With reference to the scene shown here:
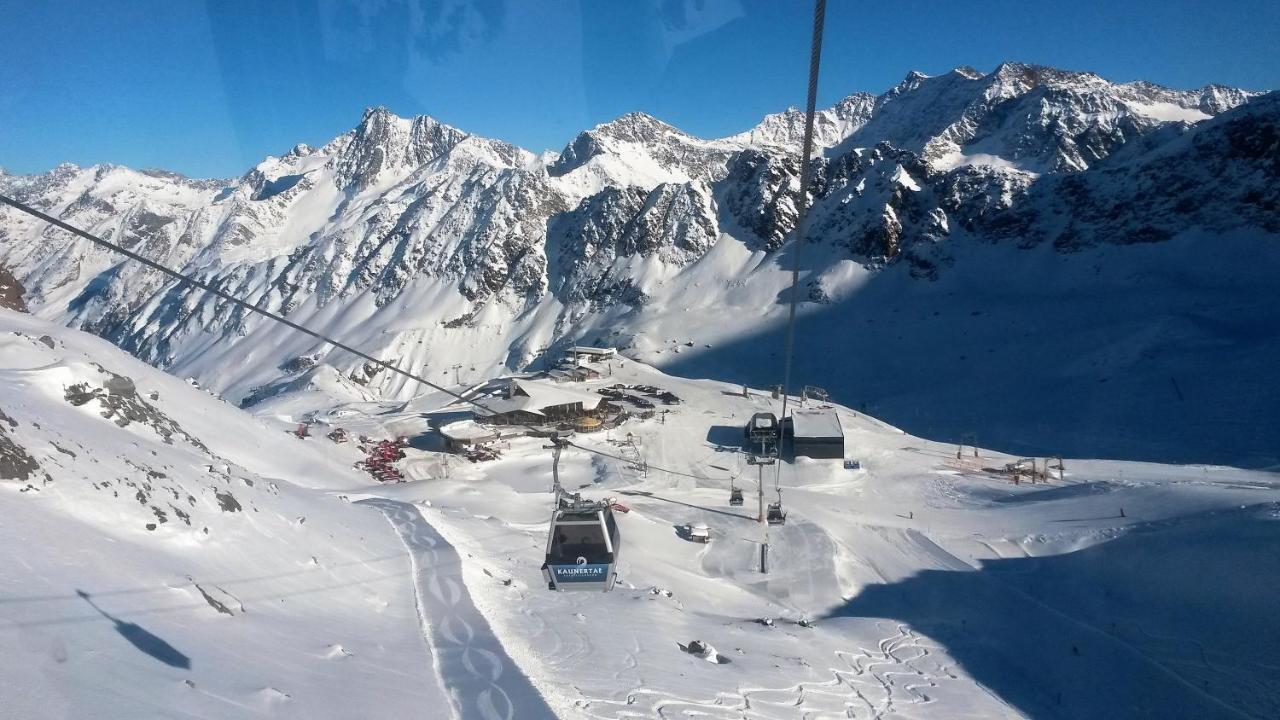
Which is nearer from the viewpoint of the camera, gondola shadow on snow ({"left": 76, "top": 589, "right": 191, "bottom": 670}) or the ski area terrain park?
gondola shadow on snow ({"left": 76, "top": 589, "right": 191, "bottom": 670})

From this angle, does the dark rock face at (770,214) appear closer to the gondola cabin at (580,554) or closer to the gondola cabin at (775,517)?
the gondola cabin at (775,517)

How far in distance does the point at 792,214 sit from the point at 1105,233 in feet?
148

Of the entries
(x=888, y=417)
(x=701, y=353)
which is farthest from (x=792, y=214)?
(x=888, y=417)

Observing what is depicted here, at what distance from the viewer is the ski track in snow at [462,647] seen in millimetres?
10070

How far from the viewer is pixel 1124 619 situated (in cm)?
1906

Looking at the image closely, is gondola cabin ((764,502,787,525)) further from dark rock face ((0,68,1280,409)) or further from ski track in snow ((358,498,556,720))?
dark rock face ((0,68,1280,409))

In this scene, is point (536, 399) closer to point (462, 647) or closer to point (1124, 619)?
point (1124, 619)

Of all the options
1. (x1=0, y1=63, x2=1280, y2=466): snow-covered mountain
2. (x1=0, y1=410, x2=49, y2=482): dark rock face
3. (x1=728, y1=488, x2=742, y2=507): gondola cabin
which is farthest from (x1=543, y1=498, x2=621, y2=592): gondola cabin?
(x1=0, y1=63, x2=1280, y2=466): snow-covered mountain

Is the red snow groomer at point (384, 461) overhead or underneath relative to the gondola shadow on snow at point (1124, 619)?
overhead

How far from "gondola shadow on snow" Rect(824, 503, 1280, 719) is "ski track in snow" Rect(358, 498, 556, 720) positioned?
34.0 ft

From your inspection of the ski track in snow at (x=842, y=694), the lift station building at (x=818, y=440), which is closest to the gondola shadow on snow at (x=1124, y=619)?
the ski track in snow at (x=842, y=694)

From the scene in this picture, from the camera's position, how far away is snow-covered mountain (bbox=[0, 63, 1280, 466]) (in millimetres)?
65875

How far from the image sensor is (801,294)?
10419 centimetres

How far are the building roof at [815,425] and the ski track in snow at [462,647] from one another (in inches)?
1099
